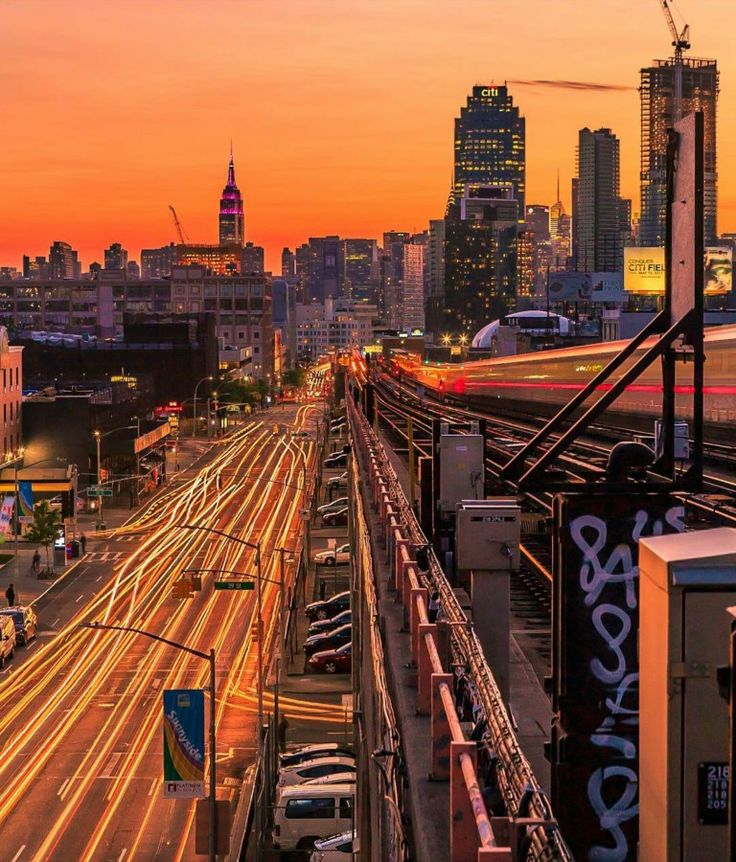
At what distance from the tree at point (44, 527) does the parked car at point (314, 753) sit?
101 feet

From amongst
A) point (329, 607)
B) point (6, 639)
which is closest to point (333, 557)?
point (329, 607)

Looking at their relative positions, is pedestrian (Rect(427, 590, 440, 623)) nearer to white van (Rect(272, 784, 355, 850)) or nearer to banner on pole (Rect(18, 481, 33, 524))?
white van (Rect(272, 784, 355, 850))

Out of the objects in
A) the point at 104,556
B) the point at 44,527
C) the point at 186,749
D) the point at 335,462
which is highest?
the point at 186,749

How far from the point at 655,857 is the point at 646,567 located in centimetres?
92

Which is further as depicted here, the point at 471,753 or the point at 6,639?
the point at 6,639

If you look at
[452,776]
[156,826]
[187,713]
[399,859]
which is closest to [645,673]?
[452,776]

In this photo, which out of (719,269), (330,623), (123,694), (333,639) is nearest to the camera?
(123,694)

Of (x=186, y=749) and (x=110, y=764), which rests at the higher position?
(x=186, y=749)

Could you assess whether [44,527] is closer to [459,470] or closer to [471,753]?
[459,470]

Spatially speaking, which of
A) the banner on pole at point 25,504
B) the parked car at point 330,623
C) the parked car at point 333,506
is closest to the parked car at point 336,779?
the parked car at point 330,623

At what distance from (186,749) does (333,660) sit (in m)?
16.2

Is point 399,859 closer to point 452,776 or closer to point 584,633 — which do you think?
point 452,776

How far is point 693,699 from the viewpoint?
16.2 feet

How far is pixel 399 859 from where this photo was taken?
21.6 feet
